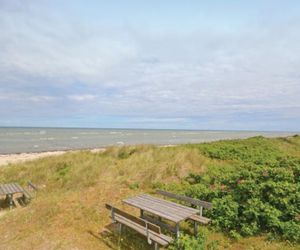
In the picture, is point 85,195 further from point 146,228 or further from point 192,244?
point 192,244

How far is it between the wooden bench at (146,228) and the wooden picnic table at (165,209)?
0.90 ft

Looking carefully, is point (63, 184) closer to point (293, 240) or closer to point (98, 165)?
point (98, 165)

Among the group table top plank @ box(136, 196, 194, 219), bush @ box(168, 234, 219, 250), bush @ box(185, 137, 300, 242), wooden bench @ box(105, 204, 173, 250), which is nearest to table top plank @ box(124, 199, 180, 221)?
table top plank @ box(136, 196, 194, 219)

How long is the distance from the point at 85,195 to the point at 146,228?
3942 millimetres

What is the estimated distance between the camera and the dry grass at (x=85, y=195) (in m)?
5.93

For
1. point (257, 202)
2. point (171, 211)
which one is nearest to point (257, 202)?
point (257, 202)

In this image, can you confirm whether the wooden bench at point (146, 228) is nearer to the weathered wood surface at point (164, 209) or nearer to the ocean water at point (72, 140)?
the weathered wood surface at point (164, 209)

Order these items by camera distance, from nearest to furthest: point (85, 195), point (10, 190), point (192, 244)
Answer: point (192, 244) < point (85, 195) < point (10, 190)

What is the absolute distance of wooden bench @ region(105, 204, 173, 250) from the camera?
506 cm

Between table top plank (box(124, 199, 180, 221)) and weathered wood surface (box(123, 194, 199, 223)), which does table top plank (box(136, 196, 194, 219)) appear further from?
table top plank (box(124, 199, 180, 221))

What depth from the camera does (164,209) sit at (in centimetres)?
571

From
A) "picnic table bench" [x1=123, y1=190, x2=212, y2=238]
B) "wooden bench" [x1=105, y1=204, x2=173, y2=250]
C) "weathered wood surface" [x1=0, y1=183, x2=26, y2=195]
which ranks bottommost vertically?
"weathered wood surface" [x1=0, y1=183, x2=26, y2=195]

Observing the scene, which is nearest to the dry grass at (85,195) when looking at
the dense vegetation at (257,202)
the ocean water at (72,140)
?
the dense vegetation at (257,202)

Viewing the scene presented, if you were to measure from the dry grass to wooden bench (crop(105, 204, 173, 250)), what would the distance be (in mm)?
449
